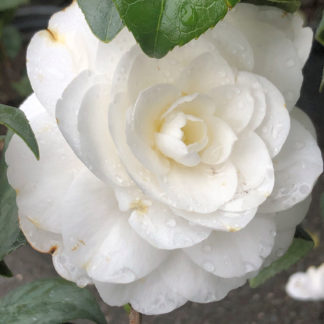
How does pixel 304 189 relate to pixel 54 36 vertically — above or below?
below

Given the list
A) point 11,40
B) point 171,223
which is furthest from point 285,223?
point 11,40

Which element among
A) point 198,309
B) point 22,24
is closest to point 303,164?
point 198,309

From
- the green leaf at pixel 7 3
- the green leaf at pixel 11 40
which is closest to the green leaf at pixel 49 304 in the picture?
the green leaf at pixel 7 3

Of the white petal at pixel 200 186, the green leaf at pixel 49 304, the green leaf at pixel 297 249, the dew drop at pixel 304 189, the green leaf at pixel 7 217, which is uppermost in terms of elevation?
the white petal at pixel 200 186

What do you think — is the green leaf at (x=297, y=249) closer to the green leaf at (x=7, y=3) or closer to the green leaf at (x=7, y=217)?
the green leaf at (x=7, y=217)

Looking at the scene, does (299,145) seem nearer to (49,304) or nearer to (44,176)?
(44,176)

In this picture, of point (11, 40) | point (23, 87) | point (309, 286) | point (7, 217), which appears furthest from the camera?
point (11, 40)
